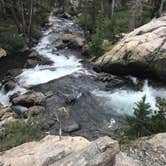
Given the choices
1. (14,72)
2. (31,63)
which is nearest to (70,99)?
(14,72)

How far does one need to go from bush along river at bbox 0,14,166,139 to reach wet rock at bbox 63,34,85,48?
1812 mm

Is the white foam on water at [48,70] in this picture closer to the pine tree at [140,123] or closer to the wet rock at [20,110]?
the wet rock at [20,110]

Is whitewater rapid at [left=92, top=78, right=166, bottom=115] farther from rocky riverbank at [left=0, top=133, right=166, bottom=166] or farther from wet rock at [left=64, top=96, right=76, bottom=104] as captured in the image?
rocky riverbank at [left=0, top=133, right=166, bottom=166]

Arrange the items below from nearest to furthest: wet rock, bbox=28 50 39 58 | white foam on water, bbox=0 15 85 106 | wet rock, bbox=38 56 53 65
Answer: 1. white foam on water, bbox=0 15 85 106
2. wet rock, bbox=38 56 53 65
3. wet rock, bbox=28 50 39 58

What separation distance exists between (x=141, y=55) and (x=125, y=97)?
11.1ft

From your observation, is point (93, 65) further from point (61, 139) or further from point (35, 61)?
point (61, 139)

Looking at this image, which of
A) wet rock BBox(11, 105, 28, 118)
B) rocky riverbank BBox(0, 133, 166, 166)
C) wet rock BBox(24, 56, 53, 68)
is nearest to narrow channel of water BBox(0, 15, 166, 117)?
wet rock BBox(24, 56, 53, 68)

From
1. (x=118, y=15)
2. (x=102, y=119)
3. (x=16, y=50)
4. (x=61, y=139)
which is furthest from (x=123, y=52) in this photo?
(x=118, y=15)

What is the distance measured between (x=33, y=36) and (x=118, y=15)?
9.93m

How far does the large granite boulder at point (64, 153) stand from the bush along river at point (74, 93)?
4383mm

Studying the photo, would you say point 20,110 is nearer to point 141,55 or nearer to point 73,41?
point 141,55

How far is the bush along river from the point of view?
14836 millimetres

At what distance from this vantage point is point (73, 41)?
27.7 meters

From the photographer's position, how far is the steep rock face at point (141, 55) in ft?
61.5
